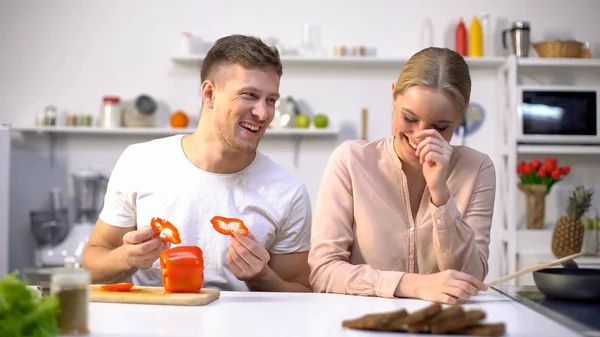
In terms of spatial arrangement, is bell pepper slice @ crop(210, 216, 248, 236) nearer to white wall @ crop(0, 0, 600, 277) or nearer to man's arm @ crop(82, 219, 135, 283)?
man's arm @ crop(82, 219, 135, 283)

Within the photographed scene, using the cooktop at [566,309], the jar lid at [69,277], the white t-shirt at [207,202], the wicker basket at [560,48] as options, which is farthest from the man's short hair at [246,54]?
the wicker basket at [560,48]

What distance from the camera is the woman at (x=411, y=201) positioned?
6.24 feet

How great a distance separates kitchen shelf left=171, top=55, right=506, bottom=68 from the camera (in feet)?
15.4

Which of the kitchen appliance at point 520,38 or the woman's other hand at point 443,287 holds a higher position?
the kitchen appliance at point 520,38

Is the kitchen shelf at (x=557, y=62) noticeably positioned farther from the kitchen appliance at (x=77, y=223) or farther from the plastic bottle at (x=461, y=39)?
the kitchen appliance at (x=77, y=223)

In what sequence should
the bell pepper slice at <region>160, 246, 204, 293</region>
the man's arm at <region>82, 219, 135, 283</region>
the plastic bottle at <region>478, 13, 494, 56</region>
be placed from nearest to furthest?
the bell pepper slice at <region>160, 246, 204, 293</region> < the man's arm at <region>82, 219, 135, 283</region> < the plastic bottle at <region>478, 13, 494, 56</region>

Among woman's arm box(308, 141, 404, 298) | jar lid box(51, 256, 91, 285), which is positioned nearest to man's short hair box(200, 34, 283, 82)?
woman's arm box(308, 141, 404, 298)

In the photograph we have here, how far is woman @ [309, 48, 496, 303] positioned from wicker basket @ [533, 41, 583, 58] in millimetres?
2800

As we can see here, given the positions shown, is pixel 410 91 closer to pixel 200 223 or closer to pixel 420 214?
pixel 420 214

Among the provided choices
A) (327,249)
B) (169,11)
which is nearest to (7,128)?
(169,11)

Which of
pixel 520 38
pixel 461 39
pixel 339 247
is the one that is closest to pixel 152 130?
pixel 461 39

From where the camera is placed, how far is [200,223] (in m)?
2.37

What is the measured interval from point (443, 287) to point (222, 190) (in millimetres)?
921

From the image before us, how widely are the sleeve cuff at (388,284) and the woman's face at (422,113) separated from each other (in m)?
0.36
